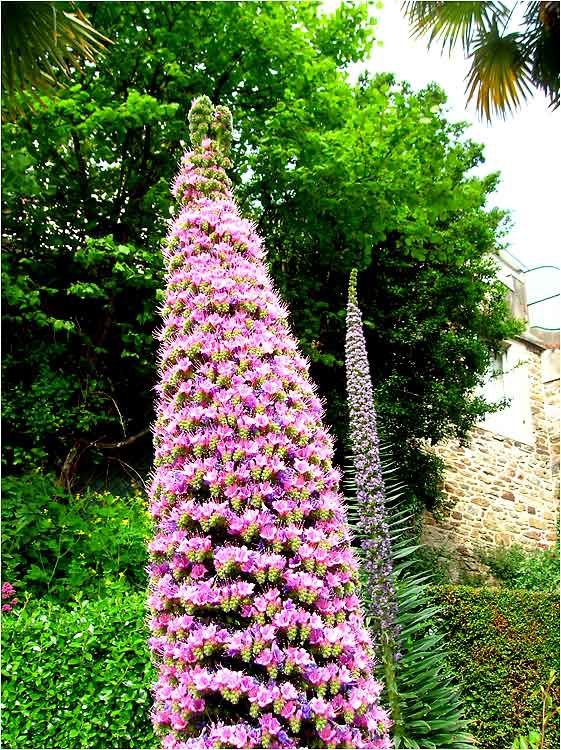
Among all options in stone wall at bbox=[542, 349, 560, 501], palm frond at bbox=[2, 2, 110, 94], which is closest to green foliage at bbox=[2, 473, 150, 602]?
palm frond at bbox=[2, 2, 110, 94]

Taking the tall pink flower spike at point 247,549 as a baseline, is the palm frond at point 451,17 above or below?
above

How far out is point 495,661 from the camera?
215 inches

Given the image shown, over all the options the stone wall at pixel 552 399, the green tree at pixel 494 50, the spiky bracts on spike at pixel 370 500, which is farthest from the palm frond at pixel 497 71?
the stone wall at pixel 552 399

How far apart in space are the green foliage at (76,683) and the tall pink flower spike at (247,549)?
5.46 feet

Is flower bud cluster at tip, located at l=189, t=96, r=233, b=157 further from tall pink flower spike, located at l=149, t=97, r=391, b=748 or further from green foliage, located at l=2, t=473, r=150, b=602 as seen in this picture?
green foliage, located at l=2, t=473, r=150, b=602

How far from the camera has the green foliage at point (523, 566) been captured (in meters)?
9.94

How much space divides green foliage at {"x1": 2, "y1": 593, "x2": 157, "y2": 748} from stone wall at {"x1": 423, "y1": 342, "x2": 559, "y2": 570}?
25.0ft

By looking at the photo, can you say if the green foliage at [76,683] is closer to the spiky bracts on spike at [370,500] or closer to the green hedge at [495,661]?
the spiky bracts on spike at [370,500]

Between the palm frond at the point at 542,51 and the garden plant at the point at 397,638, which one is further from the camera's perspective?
the palm frond at the point at 542,51

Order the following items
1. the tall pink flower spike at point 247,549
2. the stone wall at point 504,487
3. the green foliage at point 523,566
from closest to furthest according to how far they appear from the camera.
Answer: the tall pink flower spike at point 247,549 < the green foliage at point 523,566 < the stone wall at point 504,487

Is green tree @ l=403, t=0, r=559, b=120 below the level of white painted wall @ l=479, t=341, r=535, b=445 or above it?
above

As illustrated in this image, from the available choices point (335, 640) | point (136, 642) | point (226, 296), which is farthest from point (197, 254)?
point (136, 642)

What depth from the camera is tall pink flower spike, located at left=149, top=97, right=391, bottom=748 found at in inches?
69.9

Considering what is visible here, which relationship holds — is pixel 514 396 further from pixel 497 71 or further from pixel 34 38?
pixel 34 38
